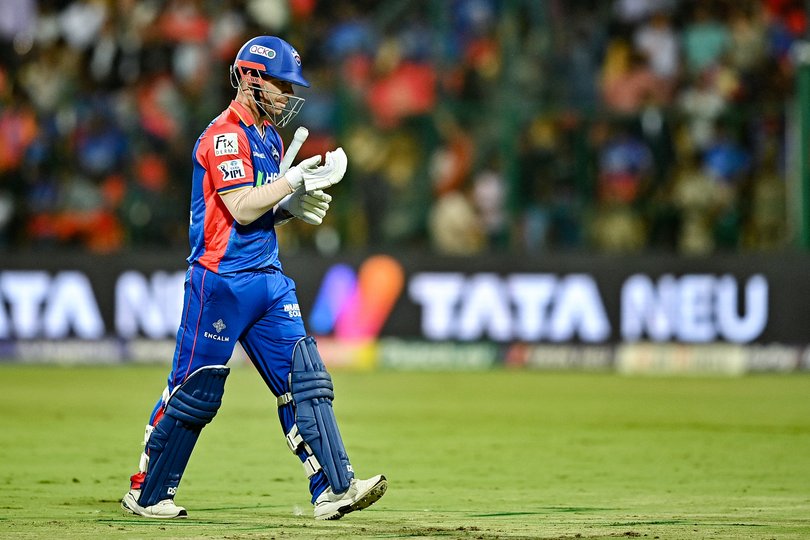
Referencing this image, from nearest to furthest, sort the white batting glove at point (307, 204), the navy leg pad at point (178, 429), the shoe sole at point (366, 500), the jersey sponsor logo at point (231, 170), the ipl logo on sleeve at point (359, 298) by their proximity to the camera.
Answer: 1. the shoe sole at point (366, 500)
2. the jersey sponsor logo at point (231, 170)
3. the navy leg pad at point (178, 429)
4. the white batting glove at point (307, 204)
5. the ipl logo on sleeve at point (359, 298)

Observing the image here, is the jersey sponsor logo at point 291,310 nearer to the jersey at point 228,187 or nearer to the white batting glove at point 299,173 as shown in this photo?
the jersey at point 228,187

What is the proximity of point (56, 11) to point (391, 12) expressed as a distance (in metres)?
5.00

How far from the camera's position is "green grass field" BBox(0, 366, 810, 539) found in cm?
690

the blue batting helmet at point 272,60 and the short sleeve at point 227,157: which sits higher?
the blue batting helmet at point 272,60

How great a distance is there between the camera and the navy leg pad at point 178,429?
23.0 feet

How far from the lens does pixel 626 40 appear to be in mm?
17297

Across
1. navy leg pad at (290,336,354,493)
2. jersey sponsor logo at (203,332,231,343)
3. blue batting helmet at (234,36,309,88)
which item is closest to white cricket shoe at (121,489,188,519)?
navy leg pad at (290,336,354,493)

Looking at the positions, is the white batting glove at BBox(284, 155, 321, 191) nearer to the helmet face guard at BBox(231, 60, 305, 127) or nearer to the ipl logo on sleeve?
the helmet face guard at BBox(231, 60, 305, 127)

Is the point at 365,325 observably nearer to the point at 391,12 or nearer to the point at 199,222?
the point at 391,12

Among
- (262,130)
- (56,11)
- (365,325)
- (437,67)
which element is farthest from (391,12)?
(262,130)

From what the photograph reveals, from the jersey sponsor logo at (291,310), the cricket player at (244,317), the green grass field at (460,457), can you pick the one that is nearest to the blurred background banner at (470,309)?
the green grass field at (460,457)

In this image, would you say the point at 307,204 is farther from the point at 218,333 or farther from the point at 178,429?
the point at 178,429

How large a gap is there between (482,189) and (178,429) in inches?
407

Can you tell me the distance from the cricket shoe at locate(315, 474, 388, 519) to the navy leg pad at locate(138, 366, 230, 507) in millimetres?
677
